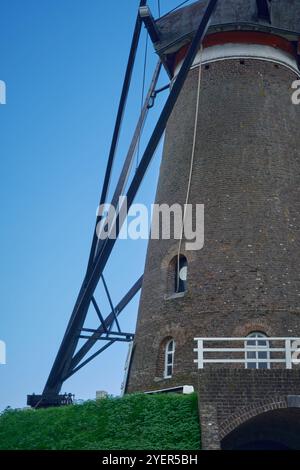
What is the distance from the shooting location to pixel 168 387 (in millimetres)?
17500

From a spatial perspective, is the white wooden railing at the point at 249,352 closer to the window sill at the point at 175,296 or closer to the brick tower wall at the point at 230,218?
the brick tower wall at the point at 230,218

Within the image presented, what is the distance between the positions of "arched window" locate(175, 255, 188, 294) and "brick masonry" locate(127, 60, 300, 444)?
0.27 m

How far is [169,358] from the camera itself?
18.1 m

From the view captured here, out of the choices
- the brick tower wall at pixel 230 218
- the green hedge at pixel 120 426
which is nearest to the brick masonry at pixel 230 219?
the brick tower wall at pixel 230 218

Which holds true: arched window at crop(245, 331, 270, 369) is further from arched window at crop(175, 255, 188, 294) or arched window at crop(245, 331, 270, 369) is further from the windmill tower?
arched window at crop(175, 255, 188, 294)

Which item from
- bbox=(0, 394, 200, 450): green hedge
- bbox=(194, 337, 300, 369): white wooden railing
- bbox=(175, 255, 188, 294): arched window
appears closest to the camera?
bbox=(0, 394, 200, 450): green hedge

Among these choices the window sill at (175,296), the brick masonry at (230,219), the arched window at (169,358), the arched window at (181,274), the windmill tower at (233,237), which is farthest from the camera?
the arched window at (181,274)

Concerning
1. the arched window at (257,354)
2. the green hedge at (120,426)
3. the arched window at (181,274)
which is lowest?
the green hedge at (120,426)

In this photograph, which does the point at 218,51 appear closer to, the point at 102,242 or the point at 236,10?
the point at 236,10

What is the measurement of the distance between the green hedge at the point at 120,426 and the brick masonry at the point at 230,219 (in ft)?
7.17

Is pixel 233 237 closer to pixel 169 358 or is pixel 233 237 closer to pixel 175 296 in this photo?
Result: pixel 175 296

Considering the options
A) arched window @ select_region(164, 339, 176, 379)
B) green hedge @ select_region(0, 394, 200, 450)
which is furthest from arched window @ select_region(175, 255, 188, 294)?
green hedge @ select_region(0, 394, 200, 450)

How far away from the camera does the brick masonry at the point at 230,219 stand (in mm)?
17578

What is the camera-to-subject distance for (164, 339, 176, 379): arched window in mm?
17891
